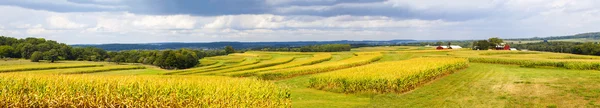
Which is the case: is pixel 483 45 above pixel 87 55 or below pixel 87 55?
above

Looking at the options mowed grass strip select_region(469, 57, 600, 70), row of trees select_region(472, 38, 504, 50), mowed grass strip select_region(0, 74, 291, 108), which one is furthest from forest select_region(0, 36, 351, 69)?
row of trees select_region(472, 38, 504, 50)

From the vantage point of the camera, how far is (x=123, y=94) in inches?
538

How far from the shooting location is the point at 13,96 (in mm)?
12555

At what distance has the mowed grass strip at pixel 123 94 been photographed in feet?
41.6

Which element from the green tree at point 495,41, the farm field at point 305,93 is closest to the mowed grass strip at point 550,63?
the farm field at point 305,93

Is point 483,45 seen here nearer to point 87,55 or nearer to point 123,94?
point 87,55

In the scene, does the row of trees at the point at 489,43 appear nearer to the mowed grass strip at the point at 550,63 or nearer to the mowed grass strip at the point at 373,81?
the mowed grass strip at the point at 550,63

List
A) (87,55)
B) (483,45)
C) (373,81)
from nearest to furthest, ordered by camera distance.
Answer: (373,81) → (87,55) → (483,45)

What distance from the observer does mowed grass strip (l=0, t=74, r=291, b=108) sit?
12.7 meters

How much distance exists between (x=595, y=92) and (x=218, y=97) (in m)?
18.4

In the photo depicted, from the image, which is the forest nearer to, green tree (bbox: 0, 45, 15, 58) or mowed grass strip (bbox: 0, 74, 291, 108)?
green tree (bbox: 0, 45, 15, 58)

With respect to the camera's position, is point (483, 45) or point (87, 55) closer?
point (87, 55)

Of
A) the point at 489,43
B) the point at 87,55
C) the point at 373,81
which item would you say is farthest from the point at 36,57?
the point at 489,43

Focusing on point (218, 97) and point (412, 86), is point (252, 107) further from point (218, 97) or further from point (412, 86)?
point (412, 86)
